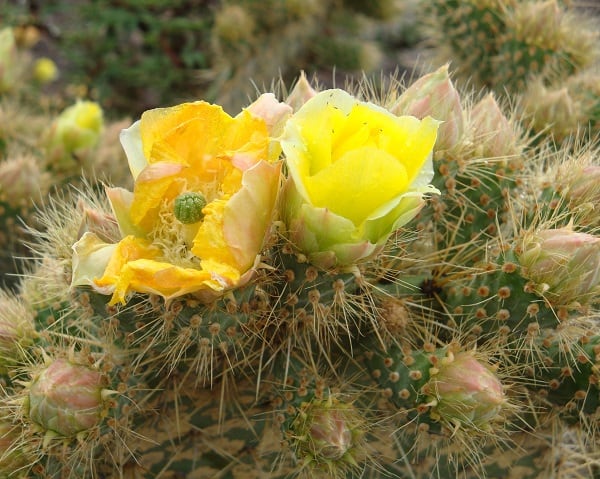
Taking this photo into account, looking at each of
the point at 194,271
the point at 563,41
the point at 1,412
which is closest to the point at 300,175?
the point at 194,271

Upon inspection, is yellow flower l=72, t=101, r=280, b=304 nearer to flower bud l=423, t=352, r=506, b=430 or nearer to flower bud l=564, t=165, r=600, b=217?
flower bud l=423, t=352, r=506, b=430

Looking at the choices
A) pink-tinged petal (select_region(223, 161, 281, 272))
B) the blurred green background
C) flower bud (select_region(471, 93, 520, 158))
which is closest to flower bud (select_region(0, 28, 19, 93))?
the blurred green background

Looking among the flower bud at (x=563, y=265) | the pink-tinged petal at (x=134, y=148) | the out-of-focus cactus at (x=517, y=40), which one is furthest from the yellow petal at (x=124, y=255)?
the out-of-focus cactus at (x=517, y=40)

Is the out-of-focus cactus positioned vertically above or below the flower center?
below

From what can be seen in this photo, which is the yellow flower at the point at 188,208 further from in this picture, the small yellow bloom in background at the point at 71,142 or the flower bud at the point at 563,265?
the small yellow bloom in background at the point at 71,142

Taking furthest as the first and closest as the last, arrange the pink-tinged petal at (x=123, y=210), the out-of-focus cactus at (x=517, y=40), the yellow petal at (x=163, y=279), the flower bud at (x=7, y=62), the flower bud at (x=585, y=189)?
the flower bud at (x=7, y=62)
the out-of-focus cactus at (x=517, y=40)
the flower bud at (x=585, y=189)
the pink-tinged petal at (x=123, y=210)
the yellow petal at (x=163, y=279)

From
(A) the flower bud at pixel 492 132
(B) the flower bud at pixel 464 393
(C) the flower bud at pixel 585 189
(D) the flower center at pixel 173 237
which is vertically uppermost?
(D) the flower center at pixel 173 237

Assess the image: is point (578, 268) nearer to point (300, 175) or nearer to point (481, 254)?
point (481, 254)
